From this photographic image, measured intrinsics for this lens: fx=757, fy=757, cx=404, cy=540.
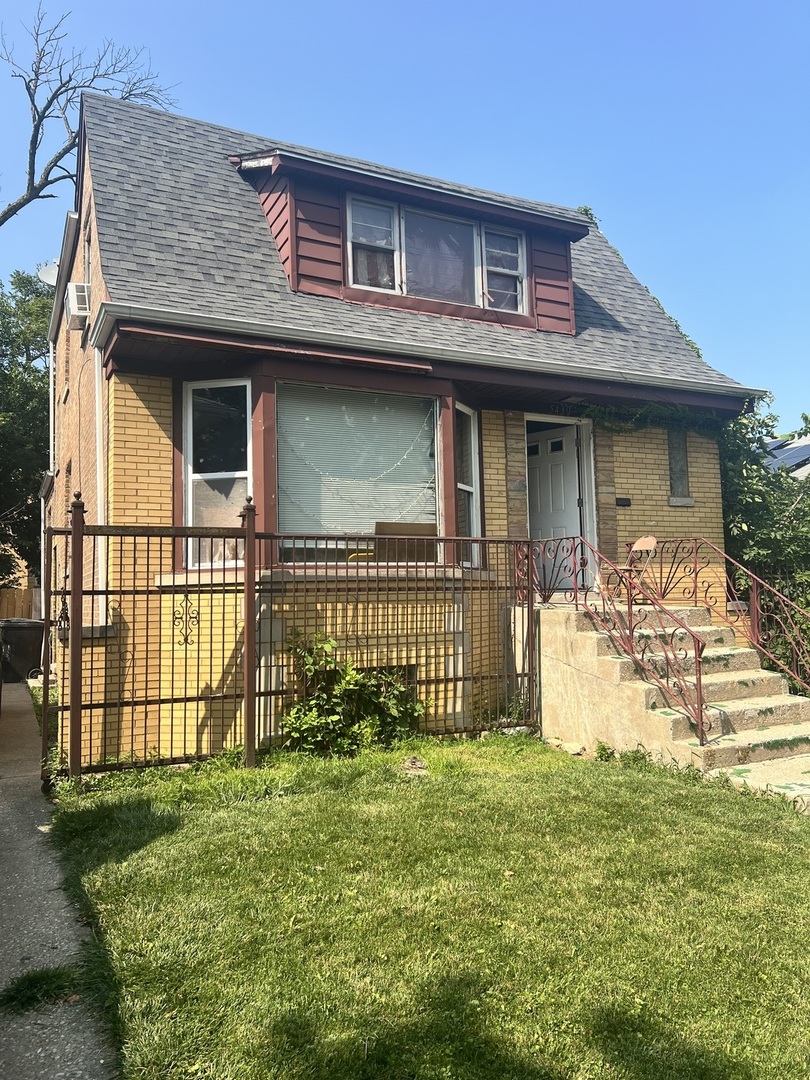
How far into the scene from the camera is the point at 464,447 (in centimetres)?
929

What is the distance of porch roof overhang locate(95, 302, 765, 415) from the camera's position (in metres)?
7.17

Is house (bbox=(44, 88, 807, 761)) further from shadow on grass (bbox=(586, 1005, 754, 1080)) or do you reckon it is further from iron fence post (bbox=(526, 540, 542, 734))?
shadow on grass (bbox=(586, 1005, 754, 1080))

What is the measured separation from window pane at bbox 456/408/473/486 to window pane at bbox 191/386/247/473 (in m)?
2.71

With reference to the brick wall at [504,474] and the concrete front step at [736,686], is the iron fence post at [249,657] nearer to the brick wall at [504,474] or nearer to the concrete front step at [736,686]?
the concrete front step at [736,686]

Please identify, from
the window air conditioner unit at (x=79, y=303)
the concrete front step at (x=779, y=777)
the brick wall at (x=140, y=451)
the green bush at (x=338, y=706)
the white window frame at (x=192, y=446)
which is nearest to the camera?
the concrete front step at (x=779, y=777)

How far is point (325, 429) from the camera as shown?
26.2 feet

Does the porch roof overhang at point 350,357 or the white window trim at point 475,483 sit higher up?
the porch roof overhang at point 350,357

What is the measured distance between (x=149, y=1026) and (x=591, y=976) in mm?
1666

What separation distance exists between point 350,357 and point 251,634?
322 centimetres

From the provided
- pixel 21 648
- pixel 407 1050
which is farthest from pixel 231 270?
pixel 21 648

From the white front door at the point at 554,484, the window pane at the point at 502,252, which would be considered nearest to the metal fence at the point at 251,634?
the white front door at the point at 554,484

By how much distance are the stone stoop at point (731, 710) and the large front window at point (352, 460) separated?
245 centimetres

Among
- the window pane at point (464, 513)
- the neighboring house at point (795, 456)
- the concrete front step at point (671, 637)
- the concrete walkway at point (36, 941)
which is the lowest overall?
the concrete walkway at point (36, 941)

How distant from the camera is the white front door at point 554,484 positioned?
33.5 ft
